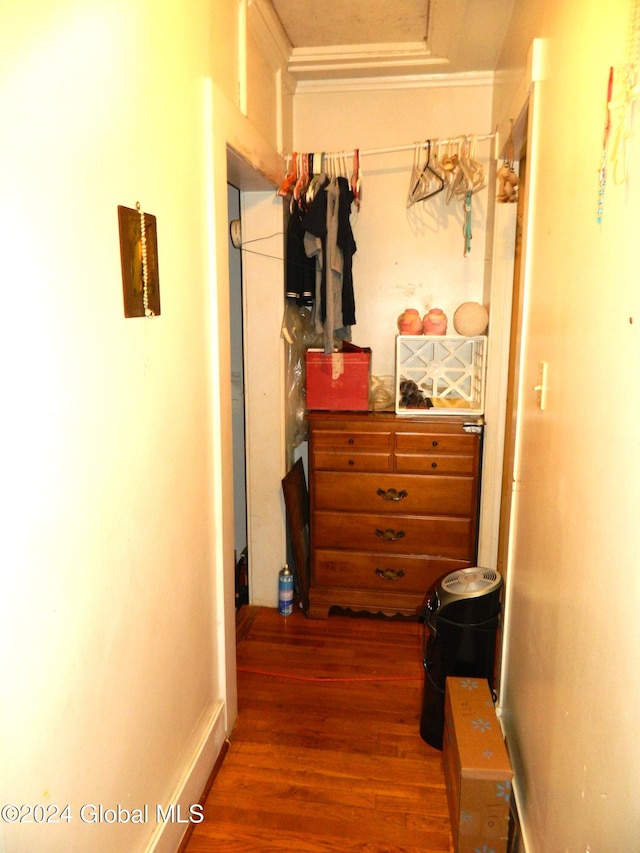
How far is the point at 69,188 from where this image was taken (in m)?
1.07

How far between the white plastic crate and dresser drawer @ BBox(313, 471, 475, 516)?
1.13 feet

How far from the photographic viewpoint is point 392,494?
2947 mm

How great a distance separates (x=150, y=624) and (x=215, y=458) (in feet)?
2.00

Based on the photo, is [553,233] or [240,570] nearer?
[553,233]

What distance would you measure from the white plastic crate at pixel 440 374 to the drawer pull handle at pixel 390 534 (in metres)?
0.58

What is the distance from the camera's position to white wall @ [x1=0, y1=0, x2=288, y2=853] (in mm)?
961

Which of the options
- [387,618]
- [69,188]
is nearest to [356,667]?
[387,618]

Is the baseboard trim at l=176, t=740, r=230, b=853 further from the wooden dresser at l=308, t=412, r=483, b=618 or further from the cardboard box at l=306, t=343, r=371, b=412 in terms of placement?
the cardboard box at l=306, t=343, r=371, b=412

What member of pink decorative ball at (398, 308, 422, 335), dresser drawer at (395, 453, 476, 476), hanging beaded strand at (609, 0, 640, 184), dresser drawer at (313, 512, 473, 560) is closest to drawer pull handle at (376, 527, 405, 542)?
dresser drawer at (313, 512, 473, 560)

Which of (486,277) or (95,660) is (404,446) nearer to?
(486,277)

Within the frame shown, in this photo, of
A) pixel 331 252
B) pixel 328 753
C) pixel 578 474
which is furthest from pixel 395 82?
pixel 328 753

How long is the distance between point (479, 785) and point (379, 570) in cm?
143

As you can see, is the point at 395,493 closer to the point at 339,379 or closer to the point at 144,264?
the point at 339,379

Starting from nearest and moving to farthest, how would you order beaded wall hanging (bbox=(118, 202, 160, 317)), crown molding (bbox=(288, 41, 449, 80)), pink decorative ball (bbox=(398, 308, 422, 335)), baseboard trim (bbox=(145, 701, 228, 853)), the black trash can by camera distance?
beaded wall hanging (bbox=(118, 202, 160, 317))
baseboard trim (bbox=(145, 701, 228, 853))
the black trash can
crown molding (bbox=(288, 41, 449, 80))
pink decorative ball (bbox=(398, 308, 422, 335))
